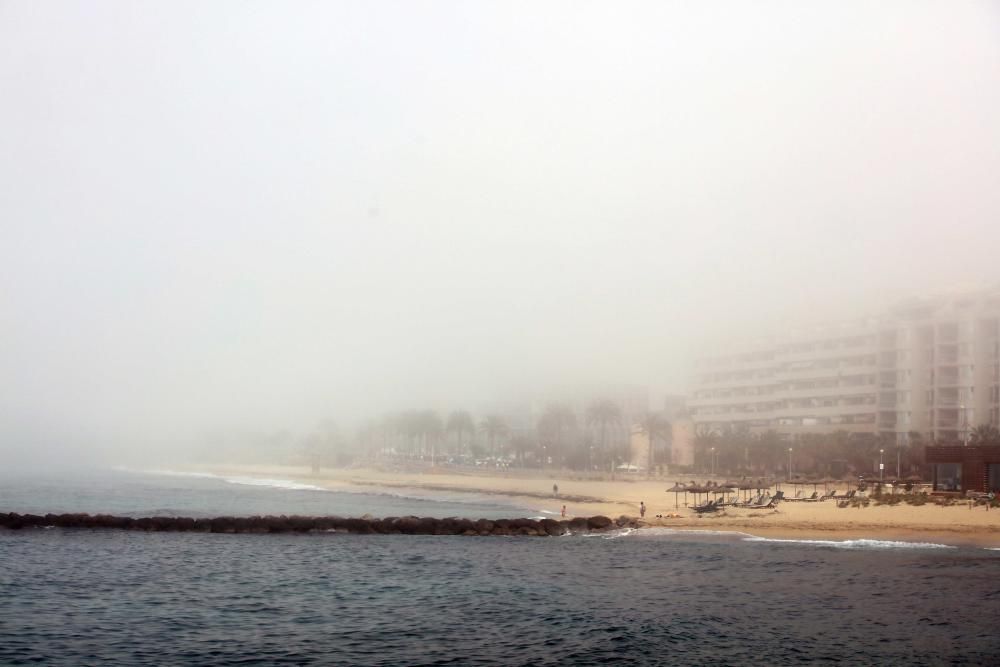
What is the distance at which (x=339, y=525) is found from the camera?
2136 inches

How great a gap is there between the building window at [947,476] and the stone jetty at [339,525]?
24.7 m

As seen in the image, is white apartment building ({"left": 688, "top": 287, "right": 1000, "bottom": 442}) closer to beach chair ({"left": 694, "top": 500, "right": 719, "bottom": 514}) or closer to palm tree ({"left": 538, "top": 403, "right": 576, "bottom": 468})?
palm tree ({"left": 538, "top": 403, "right": 576, "bottom": 468})

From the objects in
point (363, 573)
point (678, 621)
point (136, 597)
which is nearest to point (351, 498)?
point (363, 573)

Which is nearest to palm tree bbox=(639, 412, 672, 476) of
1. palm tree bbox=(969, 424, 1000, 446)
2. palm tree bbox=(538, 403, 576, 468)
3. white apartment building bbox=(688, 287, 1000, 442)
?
white apartment building bbox=(688, 287, 1000, 442)

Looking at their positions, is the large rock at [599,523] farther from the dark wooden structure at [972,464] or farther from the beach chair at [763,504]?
the dark wooden structure at [972,464]

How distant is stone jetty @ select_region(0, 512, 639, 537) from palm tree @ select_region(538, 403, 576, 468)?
87456 millimetres

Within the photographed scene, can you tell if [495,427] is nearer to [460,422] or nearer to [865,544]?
[460,422]

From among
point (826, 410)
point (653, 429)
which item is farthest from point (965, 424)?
point (653, 429)

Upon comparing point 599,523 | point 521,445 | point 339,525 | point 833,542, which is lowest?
point 339,525

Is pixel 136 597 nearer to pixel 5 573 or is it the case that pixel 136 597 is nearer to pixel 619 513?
pixel 5 573

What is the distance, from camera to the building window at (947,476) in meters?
63.0

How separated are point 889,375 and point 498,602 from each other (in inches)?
3632

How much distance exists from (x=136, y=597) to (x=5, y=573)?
29.7ft

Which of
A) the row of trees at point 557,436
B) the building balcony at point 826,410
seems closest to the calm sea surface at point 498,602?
the building balcony at point 826,410
